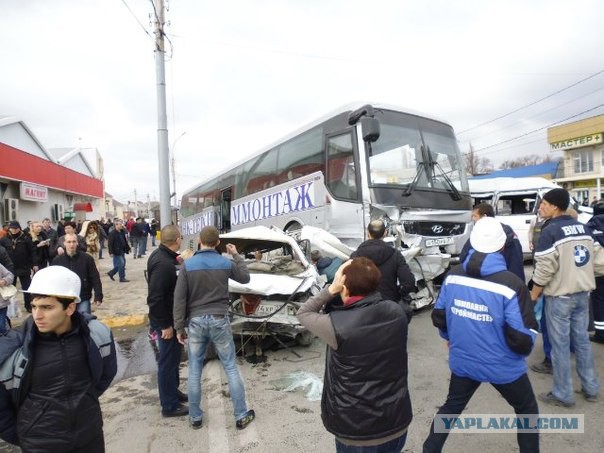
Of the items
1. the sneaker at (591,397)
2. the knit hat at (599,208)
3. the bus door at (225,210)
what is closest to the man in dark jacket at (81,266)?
the sneaker at (591,397)

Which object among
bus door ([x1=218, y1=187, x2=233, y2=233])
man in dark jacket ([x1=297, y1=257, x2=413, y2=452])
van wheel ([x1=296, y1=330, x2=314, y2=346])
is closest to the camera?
man in dark jacket ([x1=297, y1=257, x2=413, y2=452])

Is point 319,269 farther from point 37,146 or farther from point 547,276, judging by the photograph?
point 37,146

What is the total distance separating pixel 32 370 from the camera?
1904mm

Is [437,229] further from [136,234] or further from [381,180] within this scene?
[136,234]

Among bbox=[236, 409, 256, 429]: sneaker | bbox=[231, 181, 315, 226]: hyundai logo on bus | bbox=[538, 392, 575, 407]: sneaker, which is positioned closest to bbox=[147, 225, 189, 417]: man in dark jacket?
bbox=[236, 409, 256, 429]: sneaker

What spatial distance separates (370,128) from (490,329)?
4.78 metres

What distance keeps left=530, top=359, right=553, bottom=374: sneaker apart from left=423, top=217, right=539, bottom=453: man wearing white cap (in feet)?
6.91

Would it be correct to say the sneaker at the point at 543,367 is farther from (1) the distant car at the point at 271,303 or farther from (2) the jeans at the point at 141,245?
(2) the jeans at the point at 141,245

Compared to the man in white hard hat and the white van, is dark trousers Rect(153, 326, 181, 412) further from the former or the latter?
the white van

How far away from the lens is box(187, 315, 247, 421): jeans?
350 cm

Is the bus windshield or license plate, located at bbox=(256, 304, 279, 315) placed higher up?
the bus windshield

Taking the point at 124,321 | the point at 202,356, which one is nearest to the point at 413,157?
the point at 202,356

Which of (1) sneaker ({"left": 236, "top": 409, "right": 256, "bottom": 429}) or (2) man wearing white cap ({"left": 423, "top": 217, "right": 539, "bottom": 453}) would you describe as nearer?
(2) man wearing white cap ({"left": 423, "top": 217, "right": 539, "bottom": 453})

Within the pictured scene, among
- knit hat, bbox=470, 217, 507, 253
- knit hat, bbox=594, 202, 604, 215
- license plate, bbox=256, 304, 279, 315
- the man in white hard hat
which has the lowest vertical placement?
license plate, bbox=256, 304, 279, 315
